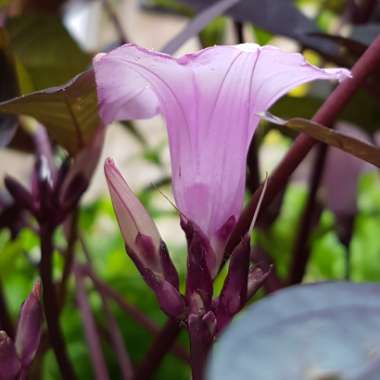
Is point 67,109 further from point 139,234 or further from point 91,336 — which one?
point 91,336

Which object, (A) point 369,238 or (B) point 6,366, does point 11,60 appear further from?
(A) point 369,238

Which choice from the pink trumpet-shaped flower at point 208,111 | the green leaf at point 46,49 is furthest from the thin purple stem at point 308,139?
the green leaf at point 46,49

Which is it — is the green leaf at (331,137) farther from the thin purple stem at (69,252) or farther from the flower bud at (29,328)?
the thin purple stem at (69,252)

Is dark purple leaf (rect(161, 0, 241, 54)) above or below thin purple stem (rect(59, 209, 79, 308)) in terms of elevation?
above

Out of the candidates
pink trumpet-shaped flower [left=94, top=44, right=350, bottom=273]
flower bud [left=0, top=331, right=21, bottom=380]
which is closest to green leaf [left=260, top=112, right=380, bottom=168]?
pink trumpet-shaped flower [left=94, top=44, right=350, bottom=273]

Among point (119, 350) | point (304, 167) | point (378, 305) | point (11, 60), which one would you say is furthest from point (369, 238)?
point (378, 305)

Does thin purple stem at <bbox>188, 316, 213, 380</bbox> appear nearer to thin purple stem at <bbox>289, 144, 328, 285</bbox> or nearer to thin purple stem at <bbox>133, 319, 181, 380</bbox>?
thin purple stem at <bbox>133, 319, 181, 380</bbox>

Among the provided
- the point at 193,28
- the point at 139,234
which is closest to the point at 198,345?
the point at 139,234
